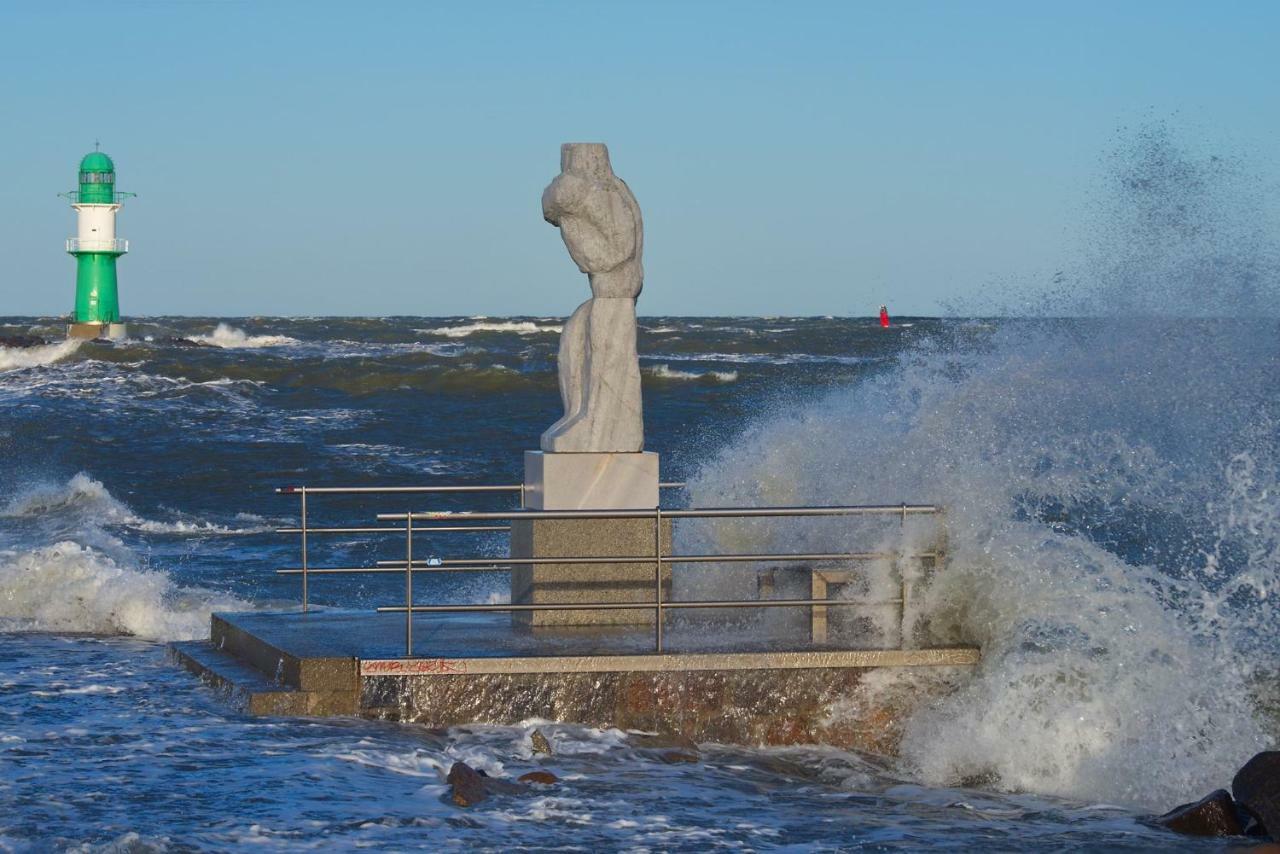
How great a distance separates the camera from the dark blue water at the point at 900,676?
23.9 ft

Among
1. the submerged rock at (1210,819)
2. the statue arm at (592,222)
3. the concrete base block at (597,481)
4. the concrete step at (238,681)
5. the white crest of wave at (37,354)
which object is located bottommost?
the submerged rock at (1210,819)

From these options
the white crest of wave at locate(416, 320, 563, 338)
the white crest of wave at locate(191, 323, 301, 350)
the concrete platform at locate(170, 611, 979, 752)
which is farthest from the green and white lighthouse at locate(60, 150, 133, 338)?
the concrete platform at locate(170, 611, 979, 752)

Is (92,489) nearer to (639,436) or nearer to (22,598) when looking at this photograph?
(22,598)

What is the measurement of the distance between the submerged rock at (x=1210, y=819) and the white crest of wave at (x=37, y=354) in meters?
46.1

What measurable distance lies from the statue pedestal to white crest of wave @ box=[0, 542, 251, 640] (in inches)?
168

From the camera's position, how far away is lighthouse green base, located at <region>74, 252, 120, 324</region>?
181 feet

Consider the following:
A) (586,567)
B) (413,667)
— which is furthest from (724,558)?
(413,667)

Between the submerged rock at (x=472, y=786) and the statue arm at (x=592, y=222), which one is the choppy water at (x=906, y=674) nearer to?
the submerged rock at (x=472, y=786)

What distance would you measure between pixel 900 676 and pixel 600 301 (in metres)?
2.89

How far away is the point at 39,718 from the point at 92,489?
1646cm

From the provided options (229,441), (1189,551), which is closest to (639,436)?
(1189,551)

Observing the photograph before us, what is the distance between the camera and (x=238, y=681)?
30.9 ft

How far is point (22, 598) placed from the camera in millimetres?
14695


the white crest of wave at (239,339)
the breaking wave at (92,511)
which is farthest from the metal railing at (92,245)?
the breaking wave at (92,511)
